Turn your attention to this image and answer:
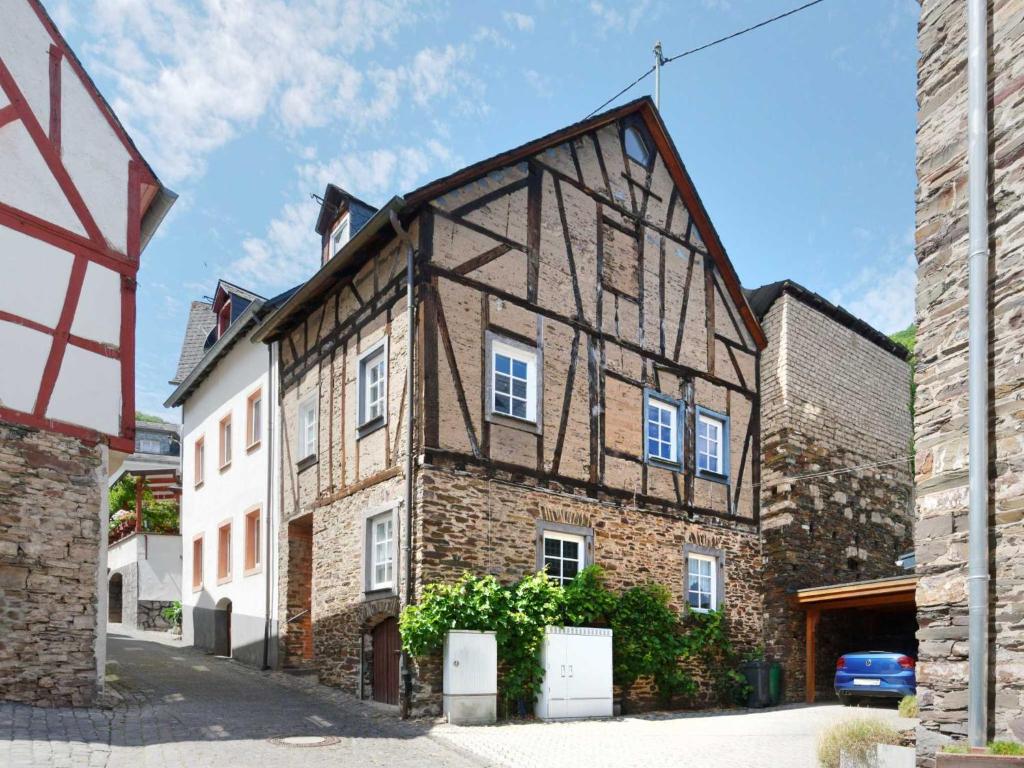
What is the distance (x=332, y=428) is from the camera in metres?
14.3

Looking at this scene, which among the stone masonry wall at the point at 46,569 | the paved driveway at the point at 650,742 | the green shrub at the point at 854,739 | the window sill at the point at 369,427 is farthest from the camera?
the window sill at the point at 369,427

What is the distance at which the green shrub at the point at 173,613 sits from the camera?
22.7 metres

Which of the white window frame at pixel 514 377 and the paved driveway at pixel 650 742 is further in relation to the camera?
the white window frame at pixel 514 377

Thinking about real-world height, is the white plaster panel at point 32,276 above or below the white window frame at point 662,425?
above

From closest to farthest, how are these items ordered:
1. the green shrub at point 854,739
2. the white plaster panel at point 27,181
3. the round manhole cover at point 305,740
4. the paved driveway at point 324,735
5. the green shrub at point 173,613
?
1. the green shrub at point 854,739
2. the paved driveway at point 324,735
3. the round manhole cover at point 305,740
4. the white plaster panel at point 27,181
5. the green shrub at point 173,613

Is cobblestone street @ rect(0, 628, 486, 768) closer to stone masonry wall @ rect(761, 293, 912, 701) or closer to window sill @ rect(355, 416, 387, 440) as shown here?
window sill @ rect(355, 416, 387, 440)

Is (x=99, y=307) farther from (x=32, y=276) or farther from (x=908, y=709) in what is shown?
(x=908, y=709)

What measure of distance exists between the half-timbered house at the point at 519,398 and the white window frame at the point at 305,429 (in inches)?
1.4

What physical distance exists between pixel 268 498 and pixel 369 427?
3916 millimetres

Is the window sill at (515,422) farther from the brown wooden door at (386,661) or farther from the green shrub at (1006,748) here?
the green shrub at (1006,748)

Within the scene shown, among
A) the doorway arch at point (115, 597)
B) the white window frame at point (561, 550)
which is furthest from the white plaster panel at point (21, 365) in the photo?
the doorway arch at point (115, 597)

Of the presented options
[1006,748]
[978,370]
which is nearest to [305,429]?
[978,370]

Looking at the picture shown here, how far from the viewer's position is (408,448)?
38.8 ft

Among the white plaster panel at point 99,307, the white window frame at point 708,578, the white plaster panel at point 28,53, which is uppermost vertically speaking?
the white plaster panel at point 28,53
